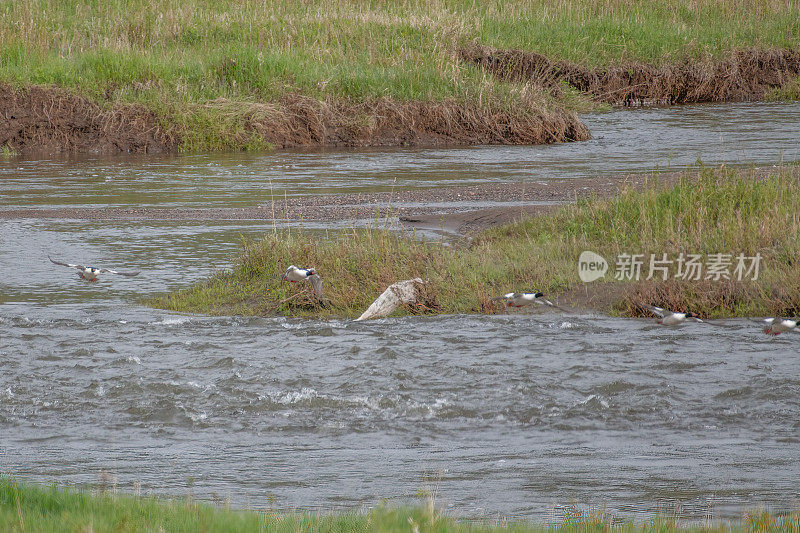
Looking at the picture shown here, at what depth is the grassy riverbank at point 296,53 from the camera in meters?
23.3

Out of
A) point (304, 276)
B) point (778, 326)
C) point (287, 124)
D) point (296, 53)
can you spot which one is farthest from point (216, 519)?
point (296, 53)

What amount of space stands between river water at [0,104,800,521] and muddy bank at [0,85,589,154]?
36.6ft

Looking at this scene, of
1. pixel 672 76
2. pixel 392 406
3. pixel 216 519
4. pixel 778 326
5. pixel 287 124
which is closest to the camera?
pixel 216 519

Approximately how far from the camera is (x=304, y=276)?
10.0m

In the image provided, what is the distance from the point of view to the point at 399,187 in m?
18.1

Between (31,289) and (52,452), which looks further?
(31,289)

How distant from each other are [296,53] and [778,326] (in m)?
18.6

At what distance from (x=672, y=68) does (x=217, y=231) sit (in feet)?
62.3

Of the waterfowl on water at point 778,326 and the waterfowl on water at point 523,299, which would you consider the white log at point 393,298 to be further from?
the waterfowl on water at point 778,326

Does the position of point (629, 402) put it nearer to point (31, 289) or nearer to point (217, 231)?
point (31, 289)

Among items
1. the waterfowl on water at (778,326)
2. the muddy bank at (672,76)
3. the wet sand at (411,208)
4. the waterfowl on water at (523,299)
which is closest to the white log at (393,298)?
the waterfowl on water at (523,299)

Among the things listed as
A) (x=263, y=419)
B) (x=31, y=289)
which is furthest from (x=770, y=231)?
(x=31, y=289)

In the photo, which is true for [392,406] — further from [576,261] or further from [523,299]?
[576,261]

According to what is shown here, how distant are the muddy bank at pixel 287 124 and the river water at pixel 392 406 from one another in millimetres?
Result: 11143
